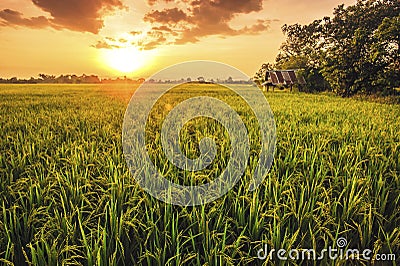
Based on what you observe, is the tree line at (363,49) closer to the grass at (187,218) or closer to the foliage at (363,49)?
the foliage at (363,49)

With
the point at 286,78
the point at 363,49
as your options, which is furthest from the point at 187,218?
the point at 286,78

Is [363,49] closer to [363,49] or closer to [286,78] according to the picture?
[363,49]

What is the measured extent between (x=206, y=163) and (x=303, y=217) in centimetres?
138

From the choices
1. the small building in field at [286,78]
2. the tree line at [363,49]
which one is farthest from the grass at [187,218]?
the small building in field at [286,78]

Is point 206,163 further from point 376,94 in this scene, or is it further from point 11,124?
point 376,94

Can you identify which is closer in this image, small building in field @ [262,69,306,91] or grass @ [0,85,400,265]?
grass @ [0,85,400,265]

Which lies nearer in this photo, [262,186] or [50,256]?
[50,256]

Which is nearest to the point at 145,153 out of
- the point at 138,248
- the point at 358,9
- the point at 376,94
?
the point at 138,248

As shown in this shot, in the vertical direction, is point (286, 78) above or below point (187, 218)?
above

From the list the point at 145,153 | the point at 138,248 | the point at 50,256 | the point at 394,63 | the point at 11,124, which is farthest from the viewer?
the point at 394,63

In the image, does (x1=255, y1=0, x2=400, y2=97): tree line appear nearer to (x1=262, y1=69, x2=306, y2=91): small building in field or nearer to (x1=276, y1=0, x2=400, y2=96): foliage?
(x1=276, y1=0, x2=400, y2=96): foliage

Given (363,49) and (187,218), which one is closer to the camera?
(187,218)

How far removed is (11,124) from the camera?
→ 546 centimetres

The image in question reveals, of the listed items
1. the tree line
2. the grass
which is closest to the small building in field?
the tree line
